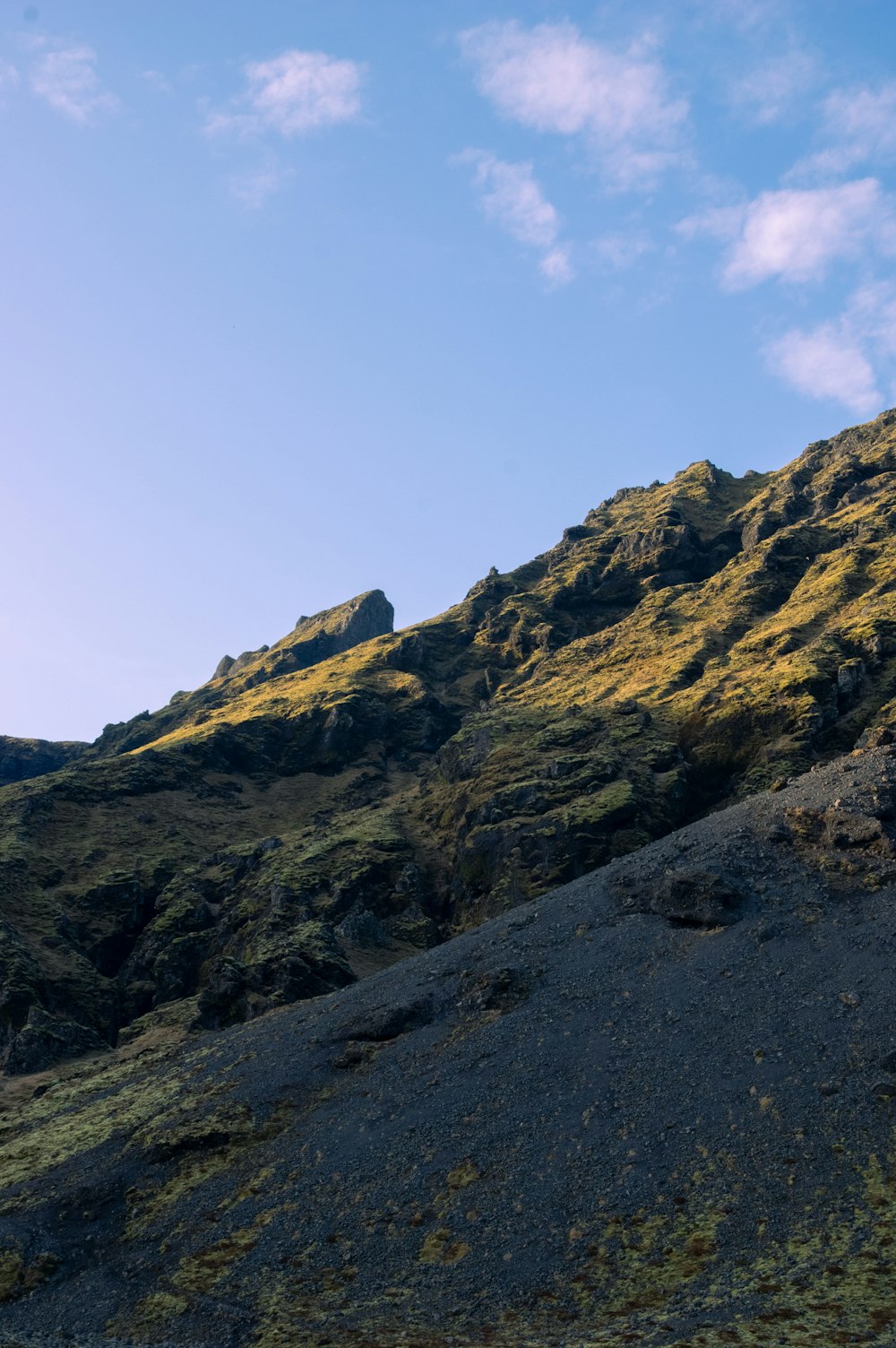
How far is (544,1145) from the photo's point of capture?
1799 inches

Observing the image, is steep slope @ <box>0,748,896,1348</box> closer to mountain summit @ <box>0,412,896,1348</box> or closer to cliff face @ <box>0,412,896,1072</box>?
mountain summit @ <box>0,412,896,1348</box>

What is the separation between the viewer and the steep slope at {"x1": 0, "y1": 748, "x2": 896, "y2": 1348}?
35781 mm

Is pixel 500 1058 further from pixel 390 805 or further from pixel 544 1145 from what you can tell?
pixel 390 805

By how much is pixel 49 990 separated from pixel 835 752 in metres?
85.9

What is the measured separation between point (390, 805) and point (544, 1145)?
97721mm

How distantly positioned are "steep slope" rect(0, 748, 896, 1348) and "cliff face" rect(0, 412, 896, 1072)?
2130 cm

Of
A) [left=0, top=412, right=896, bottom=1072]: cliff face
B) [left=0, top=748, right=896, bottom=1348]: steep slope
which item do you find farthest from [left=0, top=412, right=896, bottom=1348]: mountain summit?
[left=0, top=412, right=896, bottom=1072]: cliff face

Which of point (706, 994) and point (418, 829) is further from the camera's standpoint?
point (418, 829)

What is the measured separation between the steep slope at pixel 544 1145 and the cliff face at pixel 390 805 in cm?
2130

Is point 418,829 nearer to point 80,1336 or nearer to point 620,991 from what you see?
point 620,991

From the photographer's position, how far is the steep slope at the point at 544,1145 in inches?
1409

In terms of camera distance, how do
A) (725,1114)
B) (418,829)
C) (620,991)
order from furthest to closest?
(418,829) < (620,991) < (725,1114)

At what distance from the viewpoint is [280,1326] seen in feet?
123

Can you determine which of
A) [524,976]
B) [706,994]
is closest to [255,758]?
[524,976]
